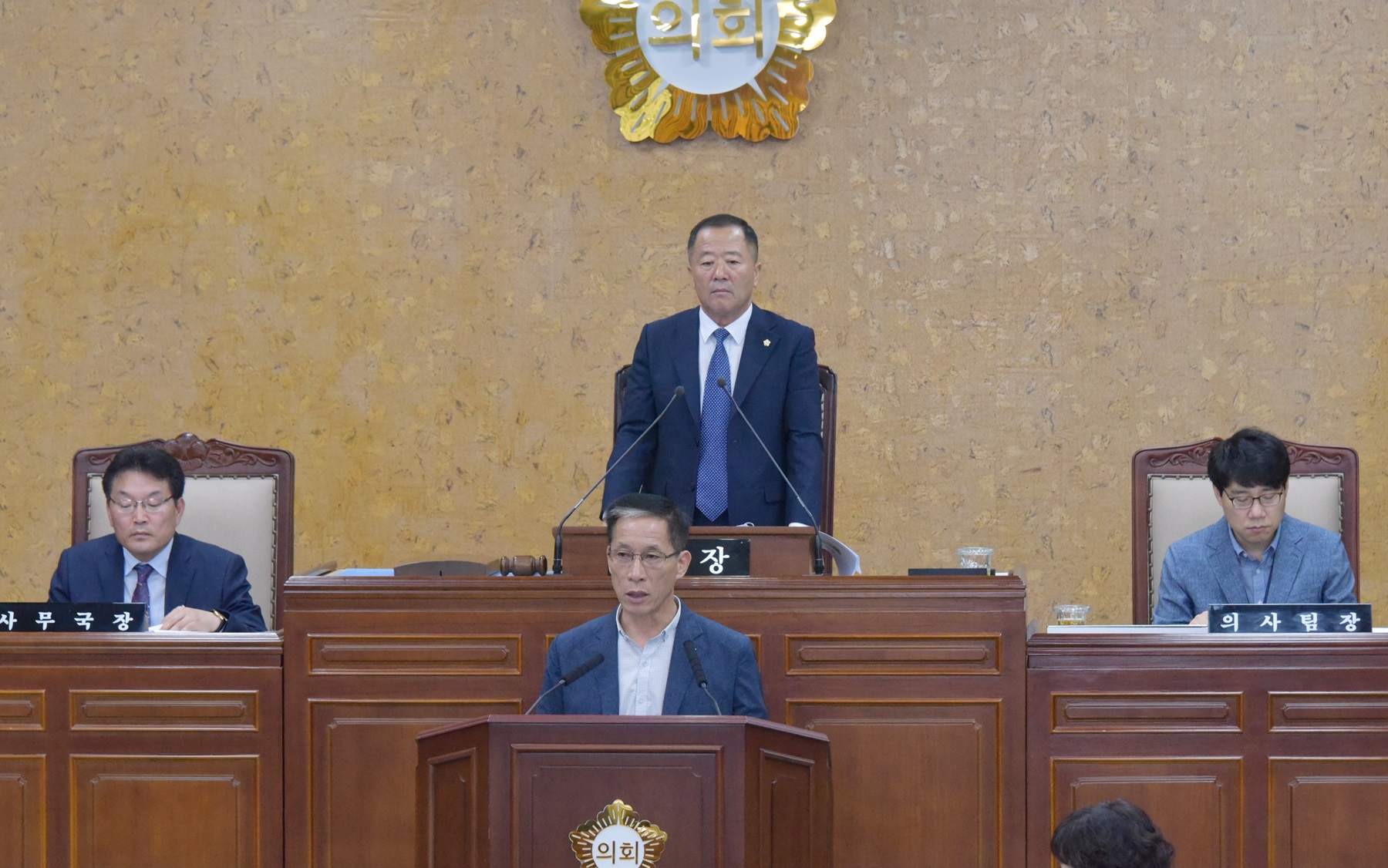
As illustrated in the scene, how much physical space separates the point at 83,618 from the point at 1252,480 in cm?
245

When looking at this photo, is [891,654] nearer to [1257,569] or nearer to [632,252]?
[1257,569]

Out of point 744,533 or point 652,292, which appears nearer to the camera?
point 744,533

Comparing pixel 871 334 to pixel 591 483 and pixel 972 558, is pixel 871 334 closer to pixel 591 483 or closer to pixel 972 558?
pixel 591 483

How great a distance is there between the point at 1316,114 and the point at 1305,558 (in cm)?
211

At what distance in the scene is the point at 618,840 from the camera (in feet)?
7.59

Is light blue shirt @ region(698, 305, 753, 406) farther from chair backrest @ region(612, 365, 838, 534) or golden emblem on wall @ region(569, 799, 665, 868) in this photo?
golden emblem on wall @ region(569, 799, 665, 868)

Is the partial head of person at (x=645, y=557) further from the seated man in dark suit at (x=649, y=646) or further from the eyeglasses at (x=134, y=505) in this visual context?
the eyeglasses at (x=134, y=505)

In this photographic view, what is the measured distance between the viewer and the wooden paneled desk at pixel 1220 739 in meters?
2.98

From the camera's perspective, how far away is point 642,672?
Result: 2.82 meters

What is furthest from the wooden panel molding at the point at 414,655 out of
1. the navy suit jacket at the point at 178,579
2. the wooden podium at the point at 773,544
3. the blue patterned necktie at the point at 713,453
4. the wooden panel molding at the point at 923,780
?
the blue patterned necktie at the point at 713,453

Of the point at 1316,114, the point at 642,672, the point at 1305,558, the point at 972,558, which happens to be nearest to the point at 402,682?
the point at 642,672

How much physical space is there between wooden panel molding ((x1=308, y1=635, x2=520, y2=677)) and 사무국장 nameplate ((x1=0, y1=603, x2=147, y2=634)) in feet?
1.28

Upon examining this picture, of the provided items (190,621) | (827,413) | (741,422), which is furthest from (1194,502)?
(190,621)

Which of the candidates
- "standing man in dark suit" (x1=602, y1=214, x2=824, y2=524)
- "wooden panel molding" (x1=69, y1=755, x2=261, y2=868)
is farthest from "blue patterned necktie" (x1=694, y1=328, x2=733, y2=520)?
"wooden panel molding" (x1=69, y1=755, x2=261, y2=868)
